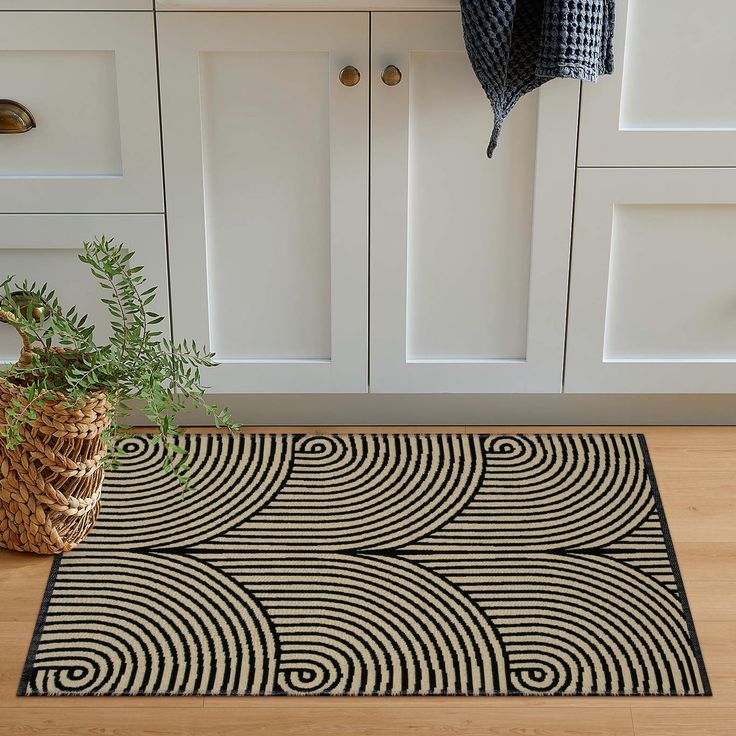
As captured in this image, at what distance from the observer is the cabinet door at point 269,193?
1.69 meters

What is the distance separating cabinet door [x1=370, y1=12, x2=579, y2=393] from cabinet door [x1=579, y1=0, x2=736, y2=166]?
0.18ft

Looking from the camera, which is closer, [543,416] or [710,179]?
[710,179]

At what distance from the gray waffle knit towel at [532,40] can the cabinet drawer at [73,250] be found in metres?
0.60

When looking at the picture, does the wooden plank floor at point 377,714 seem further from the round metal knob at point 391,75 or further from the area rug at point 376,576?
the round metal knob at point 391,75

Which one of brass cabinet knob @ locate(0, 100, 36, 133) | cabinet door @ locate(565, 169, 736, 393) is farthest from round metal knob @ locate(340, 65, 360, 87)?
brass cabinet knob @ locate(0, 100, 36, 133)

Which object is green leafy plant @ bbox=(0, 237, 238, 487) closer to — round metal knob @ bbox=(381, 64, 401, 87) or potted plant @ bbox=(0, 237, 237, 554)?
potted plant @ bbox=(0, 237, 237, 554)

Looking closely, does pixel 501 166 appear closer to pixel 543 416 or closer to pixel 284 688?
pixel 543 416

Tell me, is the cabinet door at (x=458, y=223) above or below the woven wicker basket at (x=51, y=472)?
above

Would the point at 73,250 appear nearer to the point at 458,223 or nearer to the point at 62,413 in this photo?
the point at 62,413

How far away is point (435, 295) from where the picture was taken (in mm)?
1886

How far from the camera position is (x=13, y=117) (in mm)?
1704

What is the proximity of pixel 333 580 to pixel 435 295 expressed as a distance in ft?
1.80

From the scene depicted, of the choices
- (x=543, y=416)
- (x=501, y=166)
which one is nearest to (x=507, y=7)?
(x=501, y=166)

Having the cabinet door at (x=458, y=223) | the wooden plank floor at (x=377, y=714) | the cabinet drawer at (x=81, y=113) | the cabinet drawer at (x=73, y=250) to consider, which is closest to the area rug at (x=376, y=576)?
the wooden plank floor at (x=377, y=714)
